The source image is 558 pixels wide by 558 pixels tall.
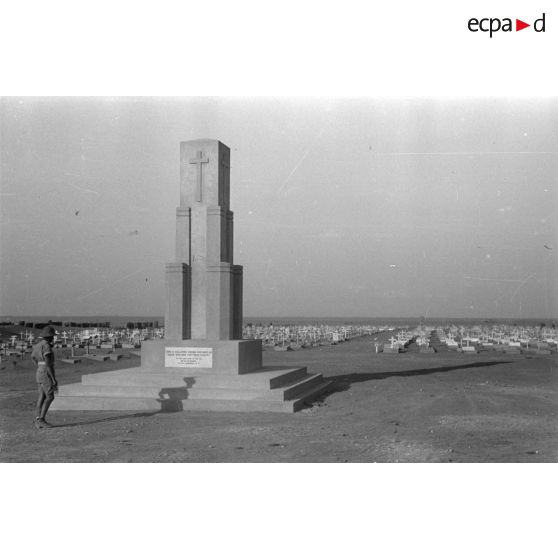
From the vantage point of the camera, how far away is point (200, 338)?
1315 centimetres

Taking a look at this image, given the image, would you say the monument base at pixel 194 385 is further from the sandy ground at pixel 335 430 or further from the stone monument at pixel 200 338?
the sandy ground at pixel 335 430

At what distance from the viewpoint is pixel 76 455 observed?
7.73 metres

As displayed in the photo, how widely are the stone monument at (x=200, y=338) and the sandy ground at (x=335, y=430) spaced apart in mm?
647

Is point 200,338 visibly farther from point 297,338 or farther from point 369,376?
point 297,338

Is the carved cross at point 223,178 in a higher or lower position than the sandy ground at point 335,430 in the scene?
higher

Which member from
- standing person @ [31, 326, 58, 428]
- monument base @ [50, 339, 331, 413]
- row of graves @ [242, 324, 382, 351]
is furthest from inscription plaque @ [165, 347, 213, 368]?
row of graves @ [242, 324, 382, 351]

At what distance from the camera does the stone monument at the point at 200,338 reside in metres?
11.4

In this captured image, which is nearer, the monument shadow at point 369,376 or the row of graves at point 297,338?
the monument shadow at point 369,376

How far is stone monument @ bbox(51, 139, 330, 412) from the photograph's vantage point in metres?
11.4

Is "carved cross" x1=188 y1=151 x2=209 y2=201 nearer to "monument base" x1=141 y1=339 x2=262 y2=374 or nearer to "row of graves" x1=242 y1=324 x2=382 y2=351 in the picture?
"monument base" x1=141 y1=339 x2=262 y2=374

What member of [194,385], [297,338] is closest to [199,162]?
[194,385]

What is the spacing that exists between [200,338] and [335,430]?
193 inches

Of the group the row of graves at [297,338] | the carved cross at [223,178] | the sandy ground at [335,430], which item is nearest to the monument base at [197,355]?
the sandy ground at [335,430]

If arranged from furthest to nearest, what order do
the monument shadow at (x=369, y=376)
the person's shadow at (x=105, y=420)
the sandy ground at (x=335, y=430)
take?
the monument shadow at (x=369, y=376), the person's shadow at (x=105, y=420), the sandy ground at (x=335, y=430)
